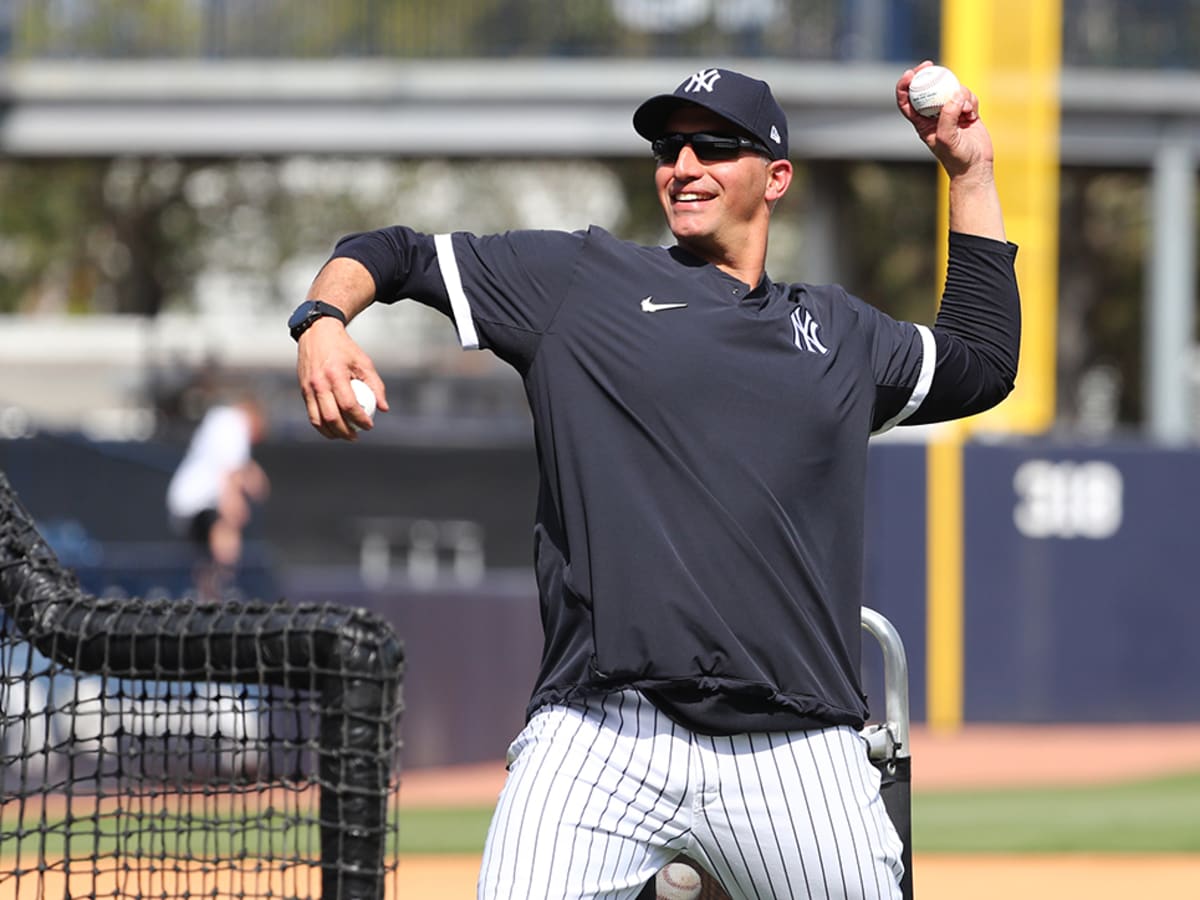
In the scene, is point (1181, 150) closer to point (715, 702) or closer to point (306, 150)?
point (306, 150)

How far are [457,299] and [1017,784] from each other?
29.4ft

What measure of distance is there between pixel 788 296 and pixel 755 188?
203 mm

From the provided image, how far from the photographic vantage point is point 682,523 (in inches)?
118

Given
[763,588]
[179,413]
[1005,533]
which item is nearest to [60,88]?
[179,413]

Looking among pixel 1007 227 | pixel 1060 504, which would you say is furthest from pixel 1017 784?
pixel 1007 227

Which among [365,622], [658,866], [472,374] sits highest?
[472,374]

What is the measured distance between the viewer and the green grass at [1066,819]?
350 inches

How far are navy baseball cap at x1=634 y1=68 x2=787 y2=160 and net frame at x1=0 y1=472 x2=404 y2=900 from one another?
101 centimetres

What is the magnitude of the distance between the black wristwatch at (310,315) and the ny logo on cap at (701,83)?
74cm

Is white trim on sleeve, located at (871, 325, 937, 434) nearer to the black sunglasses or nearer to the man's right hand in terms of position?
the black sunglasses

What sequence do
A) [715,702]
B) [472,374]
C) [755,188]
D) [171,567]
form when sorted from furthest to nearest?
[472,374]
[171,567]
[755,188]
[715,702]

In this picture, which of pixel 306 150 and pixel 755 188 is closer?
pixel 755 188

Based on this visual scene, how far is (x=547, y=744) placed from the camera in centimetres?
302

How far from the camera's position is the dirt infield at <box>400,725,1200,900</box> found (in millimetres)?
7574
